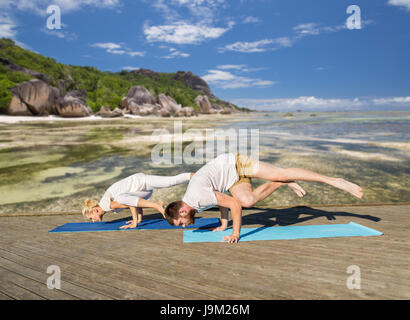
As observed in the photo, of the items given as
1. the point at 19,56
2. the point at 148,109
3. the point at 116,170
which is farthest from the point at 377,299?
the point at 19,56

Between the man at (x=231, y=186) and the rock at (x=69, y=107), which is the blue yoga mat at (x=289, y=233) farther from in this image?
the rock at (x=69, y=107)

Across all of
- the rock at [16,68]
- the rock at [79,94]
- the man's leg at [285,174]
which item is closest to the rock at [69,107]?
the rock at [79,94]

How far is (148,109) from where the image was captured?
73.8 metres

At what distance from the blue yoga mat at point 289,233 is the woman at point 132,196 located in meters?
1.10

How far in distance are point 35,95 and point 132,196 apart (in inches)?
2071

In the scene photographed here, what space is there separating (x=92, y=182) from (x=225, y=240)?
24.0 ft

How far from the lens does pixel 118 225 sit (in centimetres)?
517

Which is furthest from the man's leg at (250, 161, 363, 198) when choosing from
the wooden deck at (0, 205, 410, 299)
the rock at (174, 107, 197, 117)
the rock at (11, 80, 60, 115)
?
the rock at (174, 107, 197, 117)

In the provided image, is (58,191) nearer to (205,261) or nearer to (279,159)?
(205,261)

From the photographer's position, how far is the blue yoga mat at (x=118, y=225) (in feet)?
16.1

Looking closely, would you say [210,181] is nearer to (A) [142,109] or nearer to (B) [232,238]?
(B) [232,238]

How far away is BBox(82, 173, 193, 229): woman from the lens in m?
4.99

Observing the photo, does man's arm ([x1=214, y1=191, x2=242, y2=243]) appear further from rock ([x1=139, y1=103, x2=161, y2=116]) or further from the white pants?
rock ([x1=139, y1=103, x2=161, y2=116])
